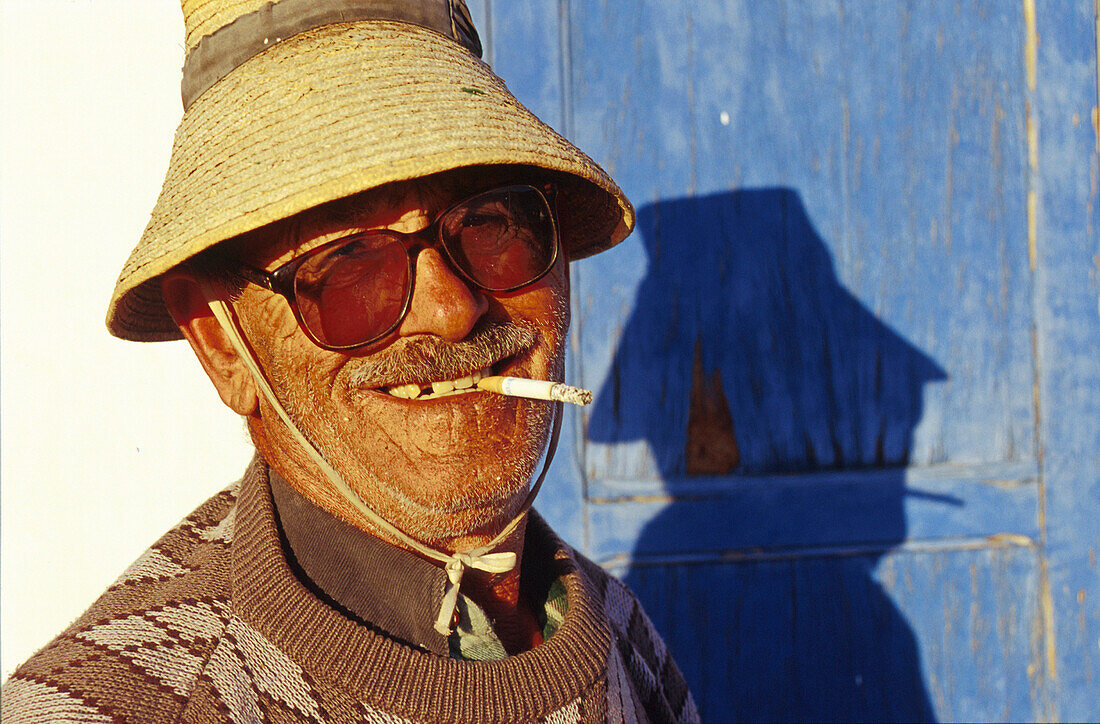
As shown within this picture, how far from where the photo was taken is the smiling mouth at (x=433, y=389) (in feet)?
3.86

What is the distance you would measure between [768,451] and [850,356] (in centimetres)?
32

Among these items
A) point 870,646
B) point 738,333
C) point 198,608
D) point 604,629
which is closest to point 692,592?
point 870,646

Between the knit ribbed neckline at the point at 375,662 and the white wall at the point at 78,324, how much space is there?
90 cm

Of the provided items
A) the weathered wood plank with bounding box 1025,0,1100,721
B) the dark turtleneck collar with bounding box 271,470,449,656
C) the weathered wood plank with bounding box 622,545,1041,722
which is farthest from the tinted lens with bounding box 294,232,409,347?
the weathered wood plank with bounding box 1025,0,1100,721

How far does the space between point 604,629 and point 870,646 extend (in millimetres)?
1172

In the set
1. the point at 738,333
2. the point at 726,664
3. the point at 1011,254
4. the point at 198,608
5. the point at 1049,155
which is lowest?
the point at 726,664

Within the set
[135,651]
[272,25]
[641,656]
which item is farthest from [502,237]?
[641,656]

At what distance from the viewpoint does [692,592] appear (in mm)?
2123

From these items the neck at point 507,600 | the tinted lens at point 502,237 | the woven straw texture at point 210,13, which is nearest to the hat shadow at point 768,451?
the neck at point 507,600

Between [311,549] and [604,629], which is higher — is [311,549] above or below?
above

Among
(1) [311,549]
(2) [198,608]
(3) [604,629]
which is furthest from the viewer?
(3) [604,629]

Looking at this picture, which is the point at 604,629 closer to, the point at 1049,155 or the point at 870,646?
the point at 870,646

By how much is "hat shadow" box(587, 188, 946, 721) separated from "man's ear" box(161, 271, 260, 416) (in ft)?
3.26

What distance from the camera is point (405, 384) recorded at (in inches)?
45.8
